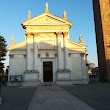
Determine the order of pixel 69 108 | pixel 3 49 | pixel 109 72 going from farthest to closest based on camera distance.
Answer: pixel 3 49 → pixel 109 72 → pixel 69 108

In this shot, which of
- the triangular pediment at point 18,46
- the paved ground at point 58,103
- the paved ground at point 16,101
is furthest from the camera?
the triangular pediment at point 18,46

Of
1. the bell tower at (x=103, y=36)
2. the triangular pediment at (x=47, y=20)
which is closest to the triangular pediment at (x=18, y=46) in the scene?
the triangular pediment at (x=47, y=20)

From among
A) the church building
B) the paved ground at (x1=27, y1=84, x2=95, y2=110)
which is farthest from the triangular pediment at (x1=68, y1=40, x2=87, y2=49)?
the paved ground at (x1=27, y1=84, x2=95, y2=110)

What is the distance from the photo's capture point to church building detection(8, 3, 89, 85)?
3431 cm

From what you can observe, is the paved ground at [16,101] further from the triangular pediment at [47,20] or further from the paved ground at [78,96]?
the triangular pediment at [47,20]

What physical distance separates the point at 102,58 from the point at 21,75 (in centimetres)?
1683

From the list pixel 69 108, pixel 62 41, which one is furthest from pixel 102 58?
pixel 69 108

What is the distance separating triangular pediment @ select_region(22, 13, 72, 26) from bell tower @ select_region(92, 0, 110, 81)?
7.44 meters

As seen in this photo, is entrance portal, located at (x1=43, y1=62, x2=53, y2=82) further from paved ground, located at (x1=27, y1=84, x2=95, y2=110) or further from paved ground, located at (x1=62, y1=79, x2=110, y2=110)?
paved ground, located at (x1=27, y1=84, x2=95, y2=110)

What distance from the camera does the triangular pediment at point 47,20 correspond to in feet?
117

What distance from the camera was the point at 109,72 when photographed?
119 ft

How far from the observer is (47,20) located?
36094mm

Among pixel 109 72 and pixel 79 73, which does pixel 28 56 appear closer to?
pixel 79 73

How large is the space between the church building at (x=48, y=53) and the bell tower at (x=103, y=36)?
475cm
